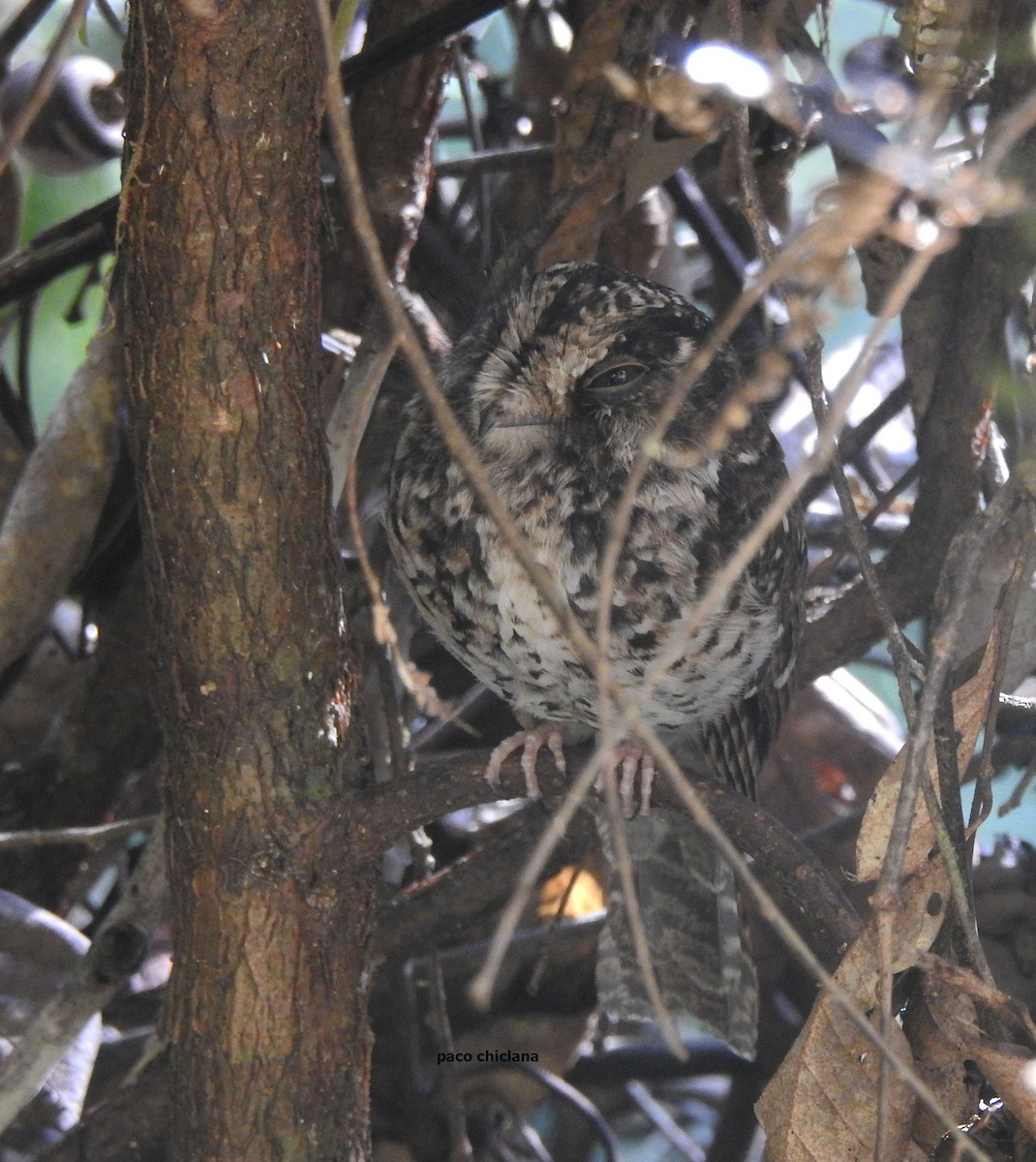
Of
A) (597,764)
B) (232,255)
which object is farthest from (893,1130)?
(232,255)

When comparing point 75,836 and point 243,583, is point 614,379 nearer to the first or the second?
point 243,583

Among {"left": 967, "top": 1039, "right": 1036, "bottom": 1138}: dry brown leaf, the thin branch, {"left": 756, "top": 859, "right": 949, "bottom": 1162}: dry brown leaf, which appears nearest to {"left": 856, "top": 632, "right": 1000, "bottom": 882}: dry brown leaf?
{"left": 756, "top": 859, "right": 949, "bottom": 1162}: dry brown leaf

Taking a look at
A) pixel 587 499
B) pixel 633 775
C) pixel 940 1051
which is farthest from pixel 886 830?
pixel 633 775

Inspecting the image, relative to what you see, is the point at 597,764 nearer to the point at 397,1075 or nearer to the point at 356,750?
the point at 356,750

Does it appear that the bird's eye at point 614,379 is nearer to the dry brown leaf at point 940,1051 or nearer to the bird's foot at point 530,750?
the bird's foot at point 530,750

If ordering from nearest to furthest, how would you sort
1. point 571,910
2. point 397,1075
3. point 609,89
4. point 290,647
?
point 290,647
point 609,89
point 397,1075
point 571,910

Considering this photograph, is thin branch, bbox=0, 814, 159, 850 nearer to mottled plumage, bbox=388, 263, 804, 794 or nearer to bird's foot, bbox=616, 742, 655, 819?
mottled plumage, bbox=388, 263, 804, 794

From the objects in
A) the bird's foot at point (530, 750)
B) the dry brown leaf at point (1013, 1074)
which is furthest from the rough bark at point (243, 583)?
the dry brown leaf at point (1013, 1074)

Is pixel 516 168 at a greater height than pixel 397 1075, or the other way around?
pixel 516 168
